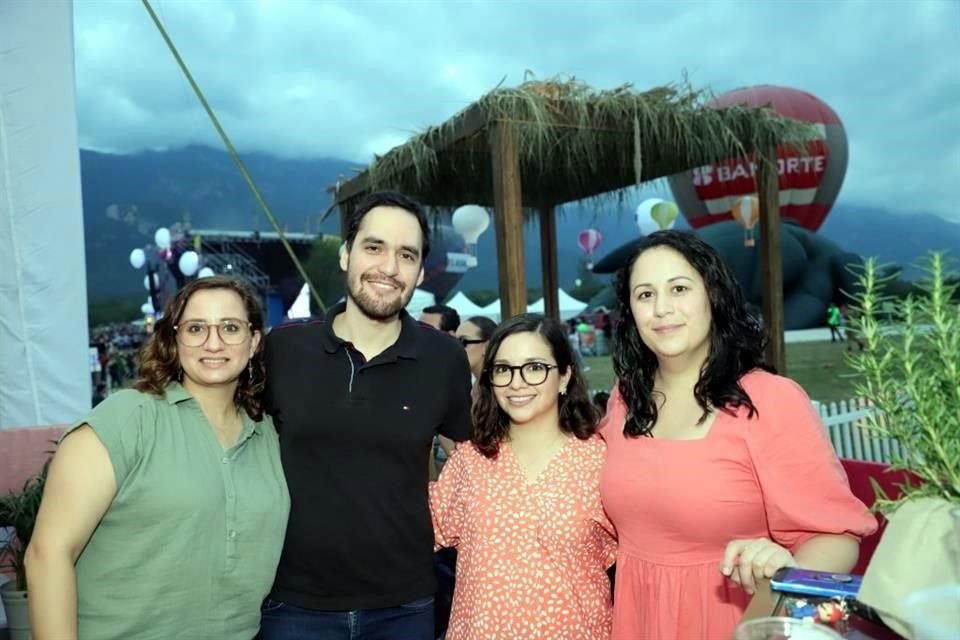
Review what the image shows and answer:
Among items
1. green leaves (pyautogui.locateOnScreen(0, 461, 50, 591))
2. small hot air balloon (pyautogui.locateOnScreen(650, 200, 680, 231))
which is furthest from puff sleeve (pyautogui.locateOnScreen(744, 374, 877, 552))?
small hot air balloon (pyautogui.locateOnScreen(650, 200, 680, 231))

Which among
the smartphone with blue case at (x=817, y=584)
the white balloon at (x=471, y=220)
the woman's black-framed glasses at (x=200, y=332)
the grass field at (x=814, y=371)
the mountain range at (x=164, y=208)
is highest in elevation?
the mountain range at (x=164, y=208)

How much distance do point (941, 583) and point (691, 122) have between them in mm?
5672

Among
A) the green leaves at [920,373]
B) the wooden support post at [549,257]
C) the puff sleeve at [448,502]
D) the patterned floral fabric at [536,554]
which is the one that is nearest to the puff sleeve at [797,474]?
the patterned floral fabric at [536,554]

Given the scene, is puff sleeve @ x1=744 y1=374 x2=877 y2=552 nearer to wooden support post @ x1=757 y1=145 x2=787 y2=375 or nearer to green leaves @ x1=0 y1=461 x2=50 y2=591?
green leaves @ x1=0 y1=461 x2=50 y2=591

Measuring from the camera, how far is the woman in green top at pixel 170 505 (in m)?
1.77

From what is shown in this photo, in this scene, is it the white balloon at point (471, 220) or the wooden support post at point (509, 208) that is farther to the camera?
the white balloon at point (471, 220)

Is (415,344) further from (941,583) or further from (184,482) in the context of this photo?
(941,583)

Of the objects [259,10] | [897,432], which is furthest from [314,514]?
[259,10]

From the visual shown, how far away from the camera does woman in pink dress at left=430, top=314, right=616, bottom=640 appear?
79.9 inches

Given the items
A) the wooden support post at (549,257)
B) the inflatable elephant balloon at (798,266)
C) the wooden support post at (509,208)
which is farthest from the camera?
the inflatable elephant balloon at (798,266)

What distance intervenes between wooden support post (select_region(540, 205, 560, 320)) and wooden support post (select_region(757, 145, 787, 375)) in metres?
3.09

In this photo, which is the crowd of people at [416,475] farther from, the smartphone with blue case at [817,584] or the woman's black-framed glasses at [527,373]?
the smartphone with blue case at [817,584]

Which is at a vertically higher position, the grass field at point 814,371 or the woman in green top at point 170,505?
the woman in green top at point 170,505

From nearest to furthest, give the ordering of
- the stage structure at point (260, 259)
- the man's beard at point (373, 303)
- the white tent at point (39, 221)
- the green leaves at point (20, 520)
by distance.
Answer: the man's beard at point (373, 303), the green leaves at point (20, 520), the white tent at point (39, 221), the stage structure at point (260, 259)
